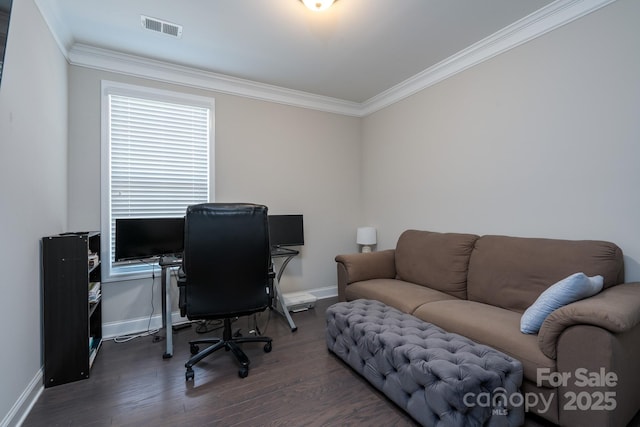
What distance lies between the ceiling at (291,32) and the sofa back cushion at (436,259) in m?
1.92

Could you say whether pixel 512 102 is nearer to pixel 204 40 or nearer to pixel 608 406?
pixel 608 406

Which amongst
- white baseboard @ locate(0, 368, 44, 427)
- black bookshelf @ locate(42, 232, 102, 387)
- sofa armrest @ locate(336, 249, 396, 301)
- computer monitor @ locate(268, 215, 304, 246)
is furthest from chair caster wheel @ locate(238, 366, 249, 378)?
computer monitor @ locate(268, 215, 304, 246)

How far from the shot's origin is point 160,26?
99.9 inches

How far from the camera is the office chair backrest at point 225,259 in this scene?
2139 mm

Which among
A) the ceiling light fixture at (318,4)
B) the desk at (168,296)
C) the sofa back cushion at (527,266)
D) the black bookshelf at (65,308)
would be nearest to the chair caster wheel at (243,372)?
the desk at (168,296)

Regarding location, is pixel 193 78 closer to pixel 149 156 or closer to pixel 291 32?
pixel 149 156

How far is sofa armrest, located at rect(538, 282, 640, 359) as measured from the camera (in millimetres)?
1397

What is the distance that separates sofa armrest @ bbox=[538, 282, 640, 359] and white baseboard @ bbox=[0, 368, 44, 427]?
302 cm

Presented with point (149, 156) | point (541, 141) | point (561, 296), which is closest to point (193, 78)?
point (149, 156)

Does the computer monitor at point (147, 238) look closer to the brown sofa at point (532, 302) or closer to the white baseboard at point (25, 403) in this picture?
the white baseboard at point (25, 403)

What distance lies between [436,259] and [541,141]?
1378 millimetres

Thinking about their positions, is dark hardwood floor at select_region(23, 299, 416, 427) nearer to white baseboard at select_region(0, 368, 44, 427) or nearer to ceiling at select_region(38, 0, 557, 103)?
white baseboard at select_region(0, 368, 44, 427)

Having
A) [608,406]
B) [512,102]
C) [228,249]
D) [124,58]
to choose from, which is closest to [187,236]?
[228,249]

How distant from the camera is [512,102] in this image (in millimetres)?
2637
